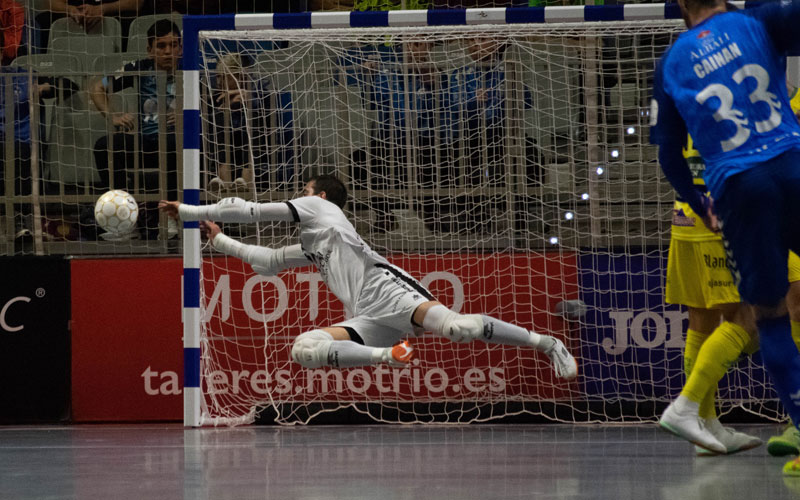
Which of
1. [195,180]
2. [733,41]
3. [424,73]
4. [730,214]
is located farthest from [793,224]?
[424,73]

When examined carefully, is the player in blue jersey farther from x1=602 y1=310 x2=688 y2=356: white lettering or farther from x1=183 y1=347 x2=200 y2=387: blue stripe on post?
x1=183 y1=347 x2=200 y2=387: blue stripe on post

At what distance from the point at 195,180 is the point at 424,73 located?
83.8 inches

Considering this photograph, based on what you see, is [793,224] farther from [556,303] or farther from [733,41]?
[556,303]

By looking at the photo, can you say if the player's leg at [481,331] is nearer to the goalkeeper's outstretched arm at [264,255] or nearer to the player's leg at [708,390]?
the goalkeeper's outstretched arm at [264,255]

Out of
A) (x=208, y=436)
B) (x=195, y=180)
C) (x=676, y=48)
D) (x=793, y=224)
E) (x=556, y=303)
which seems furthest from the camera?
(x=556, y=303)

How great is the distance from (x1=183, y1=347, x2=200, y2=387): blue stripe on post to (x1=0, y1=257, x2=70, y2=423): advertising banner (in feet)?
3.83

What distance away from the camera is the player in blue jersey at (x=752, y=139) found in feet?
11.2

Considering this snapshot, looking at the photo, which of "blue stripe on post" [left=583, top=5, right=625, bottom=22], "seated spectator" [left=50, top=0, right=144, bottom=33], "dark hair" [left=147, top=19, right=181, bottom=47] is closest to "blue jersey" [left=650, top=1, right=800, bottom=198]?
"blue stripe on post" [left=583, top=5, right=625, bottom=22]

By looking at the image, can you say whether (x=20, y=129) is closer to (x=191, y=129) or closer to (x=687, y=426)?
(x=191, y=129)

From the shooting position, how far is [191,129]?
6.80 meters

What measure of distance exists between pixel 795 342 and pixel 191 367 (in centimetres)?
366

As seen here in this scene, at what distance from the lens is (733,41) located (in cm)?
357

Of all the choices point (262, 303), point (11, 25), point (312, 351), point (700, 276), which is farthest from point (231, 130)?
point (700, 276)

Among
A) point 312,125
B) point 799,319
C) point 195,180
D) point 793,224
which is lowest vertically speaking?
point 799,319
